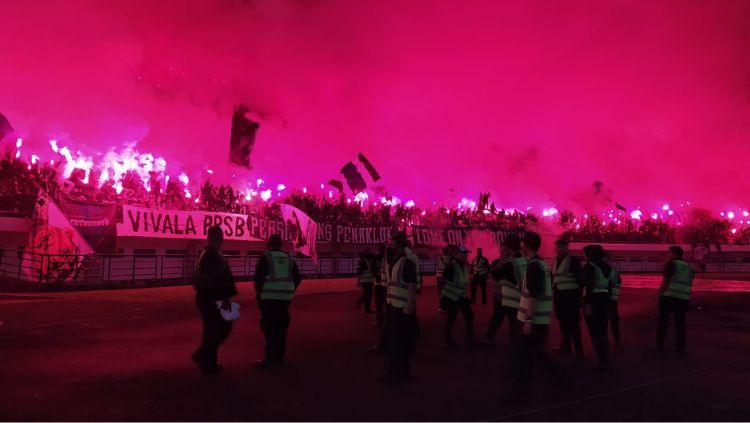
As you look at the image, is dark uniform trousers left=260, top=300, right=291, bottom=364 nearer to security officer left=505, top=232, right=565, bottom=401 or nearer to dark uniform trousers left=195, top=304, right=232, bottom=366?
dark uniform trousers left=195, top=304, right=232, bottom=366

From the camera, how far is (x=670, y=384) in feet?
21.3

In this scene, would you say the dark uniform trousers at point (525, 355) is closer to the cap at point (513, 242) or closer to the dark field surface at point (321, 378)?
the dark field surface at point (321, 378)

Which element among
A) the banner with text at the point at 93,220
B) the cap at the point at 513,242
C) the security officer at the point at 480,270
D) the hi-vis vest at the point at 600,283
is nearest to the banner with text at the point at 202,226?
the banner with text at the point at 93,220

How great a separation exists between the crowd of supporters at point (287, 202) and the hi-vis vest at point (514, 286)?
82.0 inches

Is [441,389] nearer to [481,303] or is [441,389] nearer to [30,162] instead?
[481,303]

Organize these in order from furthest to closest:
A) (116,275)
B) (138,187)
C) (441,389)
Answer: (138,187)
(116,275)
(441,389)

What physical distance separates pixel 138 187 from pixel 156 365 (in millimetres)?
15942

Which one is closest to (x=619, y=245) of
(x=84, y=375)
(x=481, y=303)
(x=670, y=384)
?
(x=481, y=303)

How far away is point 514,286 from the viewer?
743cm

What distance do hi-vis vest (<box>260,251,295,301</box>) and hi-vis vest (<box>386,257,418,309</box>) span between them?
1.37 metres

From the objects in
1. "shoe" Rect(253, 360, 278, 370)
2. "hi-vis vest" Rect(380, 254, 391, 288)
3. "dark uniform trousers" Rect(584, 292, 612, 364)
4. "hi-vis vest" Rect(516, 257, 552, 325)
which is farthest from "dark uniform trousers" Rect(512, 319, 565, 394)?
"shoe" Rect(253, 360, 278, 370)

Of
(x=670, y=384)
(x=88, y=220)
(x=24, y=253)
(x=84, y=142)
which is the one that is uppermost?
(x=84, y=142)

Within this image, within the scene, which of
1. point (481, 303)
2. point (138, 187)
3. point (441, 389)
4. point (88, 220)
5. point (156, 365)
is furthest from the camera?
point (138, 187)

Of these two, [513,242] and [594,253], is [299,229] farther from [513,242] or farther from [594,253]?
[513,242]
